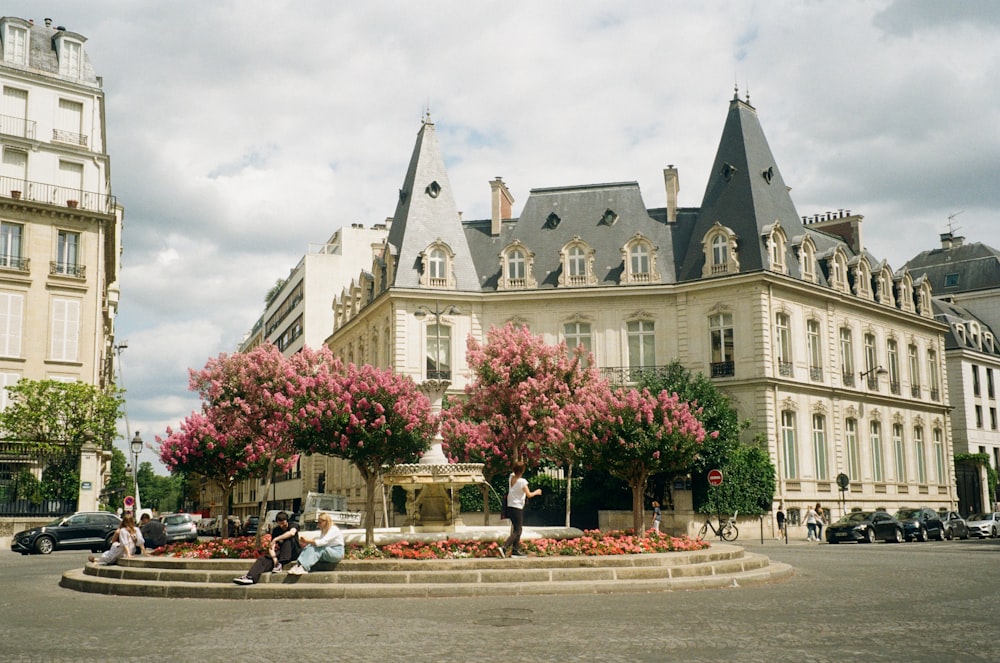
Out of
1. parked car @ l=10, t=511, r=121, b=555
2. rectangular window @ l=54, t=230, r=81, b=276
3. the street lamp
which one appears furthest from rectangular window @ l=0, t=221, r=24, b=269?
the street lamp

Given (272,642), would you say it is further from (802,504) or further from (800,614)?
(802,504)

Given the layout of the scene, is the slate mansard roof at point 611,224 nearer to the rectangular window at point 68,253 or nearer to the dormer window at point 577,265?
the dormer window at point 577,265

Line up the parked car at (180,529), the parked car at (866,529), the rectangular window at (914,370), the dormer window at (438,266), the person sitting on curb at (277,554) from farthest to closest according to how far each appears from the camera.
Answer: the rectangular window at (914,370) → the dormer window at (438,266) → the parked car at (180,529) → the parked car at (866,529) → the person sitting on curb at (277,554)

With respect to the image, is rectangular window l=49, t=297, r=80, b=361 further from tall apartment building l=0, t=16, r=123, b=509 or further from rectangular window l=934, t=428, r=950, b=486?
rectangular window l=934, t=428, r=950, b=486

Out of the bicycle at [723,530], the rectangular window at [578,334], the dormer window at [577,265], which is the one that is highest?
the dormer window at [577,265]

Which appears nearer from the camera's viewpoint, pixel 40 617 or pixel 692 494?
pixel 40 617

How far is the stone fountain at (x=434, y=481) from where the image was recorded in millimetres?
20812

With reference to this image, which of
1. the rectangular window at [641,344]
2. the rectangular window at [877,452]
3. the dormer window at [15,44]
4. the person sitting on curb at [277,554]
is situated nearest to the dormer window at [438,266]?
the rectangular window at [641,344]

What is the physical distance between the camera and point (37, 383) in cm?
4094

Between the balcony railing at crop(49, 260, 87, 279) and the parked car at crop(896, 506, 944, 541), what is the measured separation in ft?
120

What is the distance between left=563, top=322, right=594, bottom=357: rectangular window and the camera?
4506cm

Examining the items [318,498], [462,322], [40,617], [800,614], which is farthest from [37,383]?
[800,614]

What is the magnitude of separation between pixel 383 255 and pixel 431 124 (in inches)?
273

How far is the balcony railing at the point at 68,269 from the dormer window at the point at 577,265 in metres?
21.8
